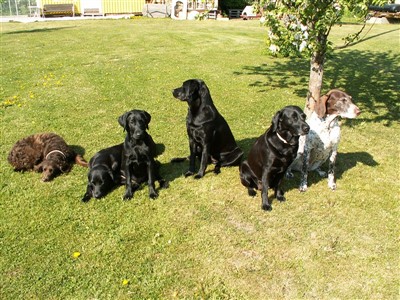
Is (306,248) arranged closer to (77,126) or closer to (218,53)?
(77,126)

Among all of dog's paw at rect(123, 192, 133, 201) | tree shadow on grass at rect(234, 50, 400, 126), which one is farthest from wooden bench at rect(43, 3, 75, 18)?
dog's paw at rect(123, 192, 133, 201)

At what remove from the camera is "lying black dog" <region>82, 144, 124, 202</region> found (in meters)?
6.13

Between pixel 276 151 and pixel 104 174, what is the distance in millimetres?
2899

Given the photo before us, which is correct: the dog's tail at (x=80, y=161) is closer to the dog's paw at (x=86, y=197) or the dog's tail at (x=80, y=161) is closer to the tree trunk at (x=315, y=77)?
the dog's paw at (x=86, y=197)

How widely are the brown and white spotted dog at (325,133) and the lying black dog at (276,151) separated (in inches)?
30.9

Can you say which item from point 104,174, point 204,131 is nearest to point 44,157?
point 104,174

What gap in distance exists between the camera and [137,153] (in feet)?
19.4

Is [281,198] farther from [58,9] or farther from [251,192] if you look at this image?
[58,9]

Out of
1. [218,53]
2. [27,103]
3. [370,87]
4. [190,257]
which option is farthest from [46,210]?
[218,53]

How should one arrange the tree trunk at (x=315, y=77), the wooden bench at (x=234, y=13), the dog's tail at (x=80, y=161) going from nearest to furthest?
the dog's tail at (x=80, y=161), the tree trunk at (x=315, y=77), the wooden bench at (x=234, y=13)

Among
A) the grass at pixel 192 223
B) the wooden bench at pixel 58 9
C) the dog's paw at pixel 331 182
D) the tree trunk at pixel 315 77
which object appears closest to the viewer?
the grass at pixel 192 223

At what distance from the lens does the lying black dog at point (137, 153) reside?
5.72m

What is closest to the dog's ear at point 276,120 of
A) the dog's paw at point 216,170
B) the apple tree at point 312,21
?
the dog's paw at point 216,170

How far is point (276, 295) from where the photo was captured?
429 cm
